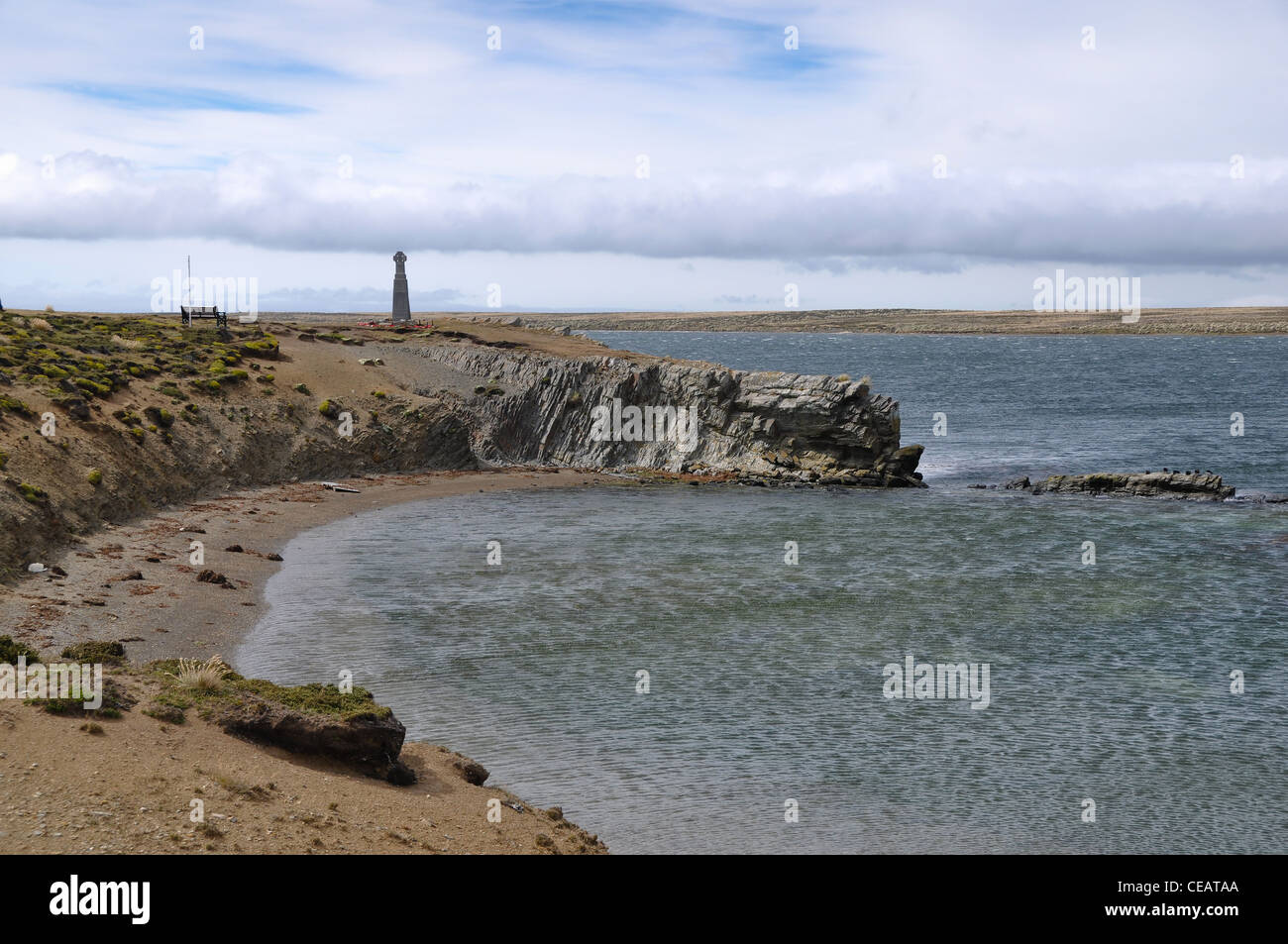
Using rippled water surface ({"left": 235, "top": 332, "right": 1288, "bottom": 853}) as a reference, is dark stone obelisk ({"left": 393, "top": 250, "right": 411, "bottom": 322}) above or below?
above

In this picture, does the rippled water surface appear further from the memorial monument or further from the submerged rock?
the memorial monument

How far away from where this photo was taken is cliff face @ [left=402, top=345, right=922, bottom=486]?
6322 cm

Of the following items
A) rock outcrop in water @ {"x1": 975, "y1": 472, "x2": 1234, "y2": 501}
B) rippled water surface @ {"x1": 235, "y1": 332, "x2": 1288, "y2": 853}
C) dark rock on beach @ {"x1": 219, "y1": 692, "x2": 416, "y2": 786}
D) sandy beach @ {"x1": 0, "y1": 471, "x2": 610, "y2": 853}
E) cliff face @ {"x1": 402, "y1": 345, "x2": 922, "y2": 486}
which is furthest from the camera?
cliff face @ {"x1": 402, "y1": 345, "x2": 922, "y2": 486}

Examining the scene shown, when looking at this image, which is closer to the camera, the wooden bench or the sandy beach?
the sandy beach

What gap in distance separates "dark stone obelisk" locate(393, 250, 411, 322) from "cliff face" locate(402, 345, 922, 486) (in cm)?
2034

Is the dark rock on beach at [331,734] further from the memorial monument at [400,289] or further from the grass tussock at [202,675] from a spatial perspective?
the memorial monument at [400,289]

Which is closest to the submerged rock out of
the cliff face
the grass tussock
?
the cliff face

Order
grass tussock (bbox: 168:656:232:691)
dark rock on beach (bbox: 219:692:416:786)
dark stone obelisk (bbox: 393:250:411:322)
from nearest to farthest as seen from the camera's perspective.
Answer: dark rock on beach (bbox: 219:692:416:786)
grass tussock (bbox: 168:656:232:691)
dark stone obelisk (bbox: 393:250:411:322)

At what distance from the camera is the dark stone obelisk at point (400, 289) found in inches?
3595

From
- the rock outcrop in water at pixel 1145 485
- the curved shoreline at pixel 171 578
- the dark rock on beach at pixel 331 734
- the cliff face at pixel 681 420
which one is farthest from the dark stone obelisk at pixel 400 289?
the dark rock on beach at pixel 331 734

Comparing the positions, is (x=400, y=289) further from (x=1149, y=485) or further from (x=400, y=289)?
(x=1149, y=485)

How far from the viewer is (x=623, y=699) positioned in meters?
26.0
